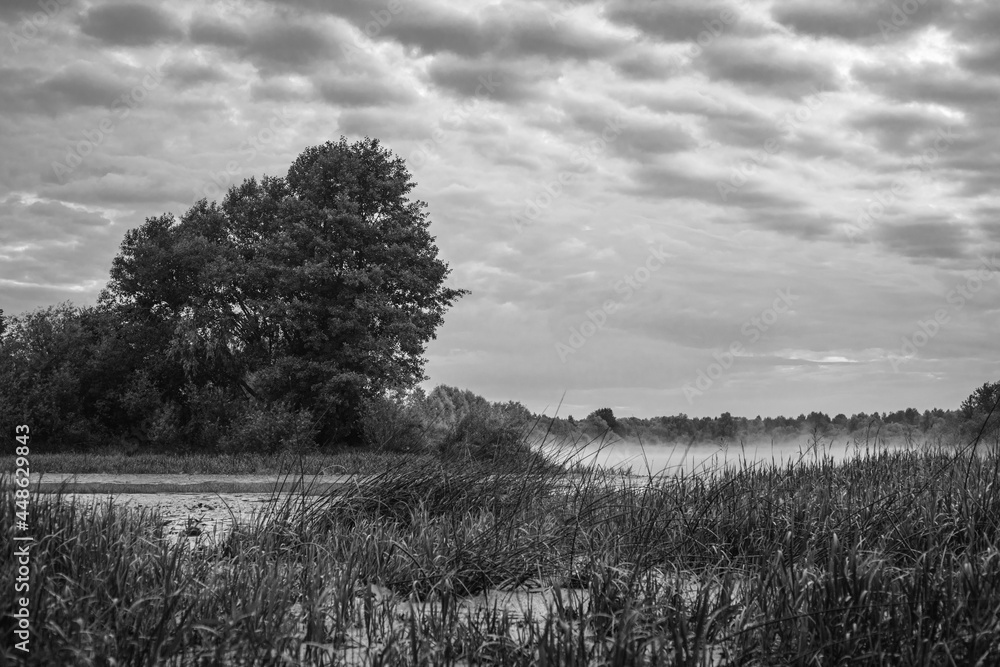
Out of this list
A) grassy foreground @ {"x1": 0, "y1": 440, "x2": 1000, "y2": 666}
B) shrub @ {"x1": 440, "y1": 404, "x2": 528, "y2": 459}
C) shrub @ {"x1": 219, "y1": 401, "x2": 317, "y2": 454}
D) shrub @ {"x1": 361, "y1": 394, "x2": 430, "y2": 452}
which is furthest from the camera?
shrub @ {"x1": 361, "y1": 394, "x2": 430, "y2": 452}

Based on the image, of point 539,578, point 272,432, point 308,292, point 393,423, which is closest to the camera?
point 539,578

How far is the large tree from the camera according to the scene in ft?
96.3

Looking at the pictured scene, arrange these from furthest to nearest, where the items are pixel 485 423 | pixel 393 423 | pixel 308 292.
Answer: pixel 308 292
pixel 393 423
pixel 485 423

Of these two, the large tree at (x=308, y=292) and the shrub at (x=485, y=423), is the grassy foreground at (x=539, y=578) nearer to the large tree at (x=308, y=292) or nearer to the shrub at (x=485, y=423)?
the shrub at (x=485, y=423)

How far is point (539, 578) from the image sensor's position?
6559 mm

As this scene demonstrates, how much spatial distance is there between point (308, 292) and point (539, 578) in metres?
25.6

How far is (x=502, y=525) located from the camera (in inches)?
287

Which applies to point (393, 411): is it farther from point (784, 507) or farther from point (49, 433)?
point (784, 507)

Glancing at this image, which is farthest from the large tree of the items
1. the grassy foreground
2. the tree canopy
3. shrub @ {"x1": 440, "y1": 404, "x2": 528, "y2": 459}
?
the grassy foreground

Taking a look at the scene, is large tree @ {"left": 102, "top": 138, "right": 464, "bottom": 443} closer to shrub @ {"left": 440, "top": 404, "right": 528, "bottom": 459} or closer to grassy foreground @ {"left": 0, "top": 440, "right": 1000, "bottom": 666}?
shrub @ {"left": 440, "top": 404, "right": 528, "bottom": 459}

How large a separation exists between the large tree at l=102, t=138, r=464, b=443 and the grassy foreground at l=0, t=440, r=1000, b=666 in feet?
67.7

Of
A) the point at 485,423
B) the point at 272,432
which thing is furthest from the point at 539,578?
the point at 272,432

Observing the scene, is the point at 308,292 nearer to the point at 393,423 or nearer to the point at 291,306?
the point at 291,306

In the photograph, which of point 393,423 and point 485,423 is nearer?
point 485,423
